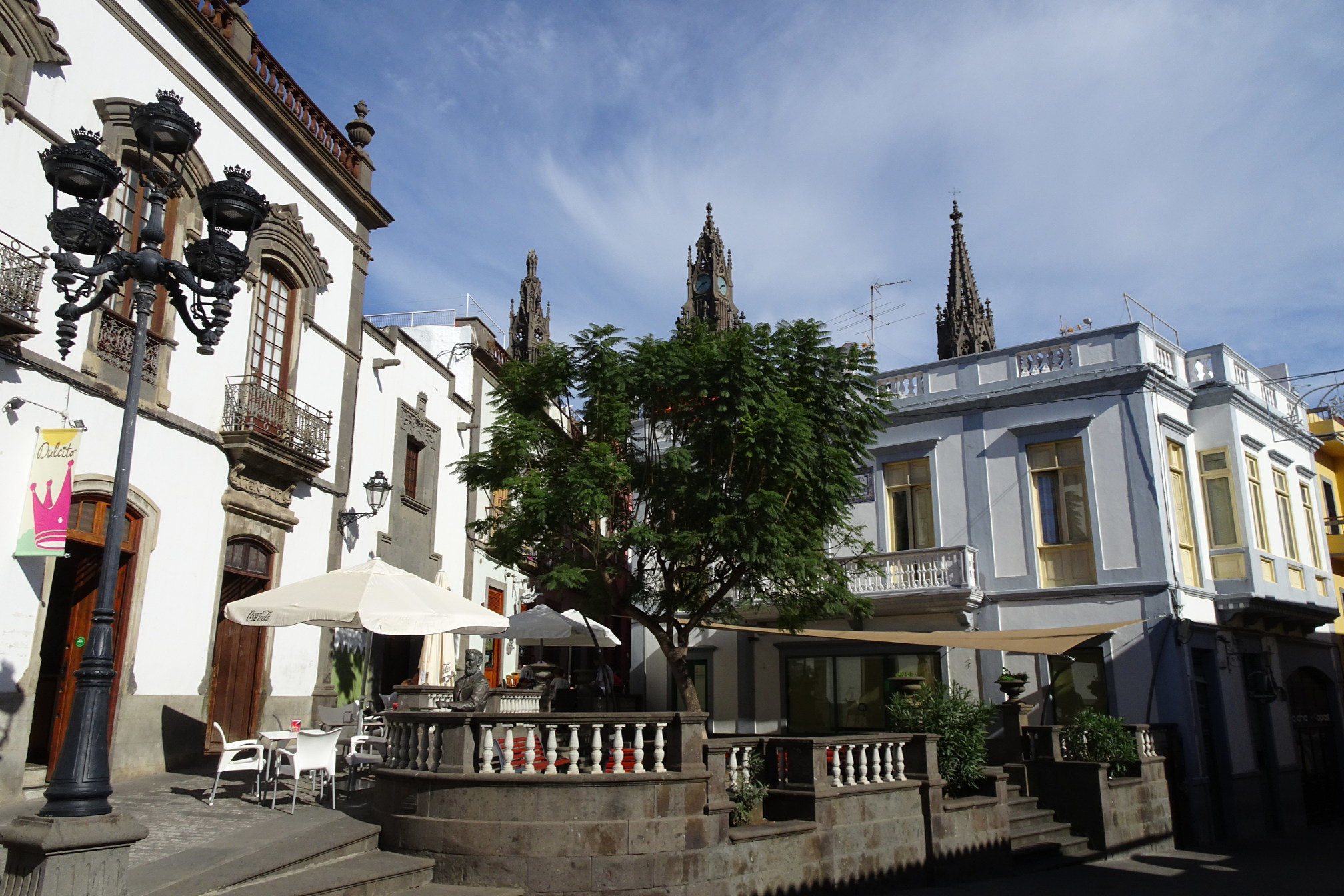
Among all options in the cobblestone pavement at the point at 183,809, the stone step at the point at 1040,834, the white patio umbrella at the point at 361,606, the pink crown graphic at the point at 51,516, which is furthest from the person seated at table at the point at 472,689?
the stone step at the point at 1040,834

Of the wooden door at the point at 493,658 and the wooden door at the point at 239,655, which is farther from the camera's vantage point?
the wooden door at the point at 493,658

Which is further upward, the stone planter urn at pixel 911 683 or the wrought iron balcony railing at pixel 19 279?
the wrought iron balcony railing at pixel 19 279

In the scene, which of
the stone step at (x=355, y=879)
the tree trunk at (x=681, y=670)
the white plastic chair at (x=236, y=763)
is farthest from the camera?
the tree trunk at (x=681, y=670)

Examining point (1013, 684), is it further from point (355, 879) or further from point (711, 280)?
point (711, 280)

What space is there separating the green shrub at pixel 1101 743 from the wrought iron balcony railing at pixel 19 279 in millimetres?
14311

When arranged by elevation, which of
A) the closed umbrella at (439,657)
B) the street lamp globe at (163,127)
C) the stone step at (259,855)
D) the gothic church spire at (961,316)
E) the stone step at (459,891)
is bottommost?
the stone step at (459,891)

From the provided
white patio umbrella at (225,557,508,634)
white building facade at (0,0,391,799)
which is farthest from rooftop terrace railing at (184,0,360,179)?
white patio umbrella at (225,557,508,634)

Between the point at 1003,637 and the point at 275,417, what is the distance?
11.1 meters

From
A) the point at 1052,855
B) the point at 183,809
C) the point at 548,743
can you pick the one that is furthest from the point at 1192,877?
the point at 183,809

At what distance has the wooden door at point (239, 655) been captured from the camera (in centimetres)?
1323

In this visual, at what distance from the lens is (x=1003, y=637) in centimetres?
1480

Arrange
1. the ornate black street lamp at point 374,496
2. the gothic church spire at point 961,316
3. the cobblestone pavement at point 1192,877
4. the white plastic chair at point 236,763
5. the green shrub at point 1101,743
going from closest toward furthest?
the white plastic chair at point 236,763
the cobblestone pavement at point 1192,877
the green shrub at point 1101,743
the ornate black street lamp at point 374,496
the gothic church spire at point 961,316

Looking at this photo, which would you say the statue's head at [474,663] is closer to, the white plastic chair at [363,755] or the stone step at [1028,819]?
the white plastic chair at [363,755]

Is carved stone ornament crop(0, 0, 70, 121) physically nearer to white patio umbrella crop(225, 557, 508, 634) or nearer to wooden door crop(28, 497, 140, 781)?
wooden door crop(28, 497, 140, 781)
